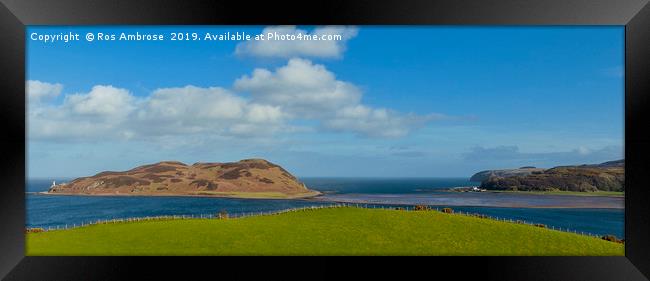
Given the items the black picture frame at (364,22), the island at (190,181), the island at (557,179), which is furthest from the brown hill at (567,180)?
the island at (190,181)

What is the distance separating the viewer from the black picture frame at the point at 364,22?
206 inches

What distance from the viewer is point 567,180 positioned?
20.7ft

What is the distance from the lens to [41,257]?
565 centimetres

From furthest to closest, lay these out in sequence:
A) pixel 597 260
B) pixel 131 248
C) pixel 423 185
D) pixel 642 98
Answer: pixel 423 185 < pixel 131 248 < pixel 597 260 < pixel 642 98

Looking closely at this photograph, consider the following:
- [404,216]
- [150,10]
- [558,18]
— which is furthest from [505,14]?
[150,10]

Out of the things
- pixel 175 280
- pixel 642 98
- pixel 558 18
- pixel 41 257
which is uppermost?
pixel 558 18

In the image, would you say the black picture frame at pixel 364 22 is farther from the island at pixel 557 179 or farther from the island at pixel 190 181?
the island at pixel 190 181

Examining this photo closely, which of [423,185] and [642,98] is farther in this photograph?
[423,185]

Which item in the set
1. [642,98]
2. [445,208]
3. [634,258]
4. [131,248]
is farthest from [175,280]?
[642,98]

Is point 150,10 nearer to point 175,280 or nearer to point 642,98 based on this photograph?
Result: point 175,280

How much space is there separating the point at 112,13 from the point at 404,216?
5.80m

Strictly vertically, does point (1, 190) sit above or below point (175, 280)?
above

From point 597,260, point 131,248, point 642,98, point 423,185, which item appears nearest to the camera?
point 642,98

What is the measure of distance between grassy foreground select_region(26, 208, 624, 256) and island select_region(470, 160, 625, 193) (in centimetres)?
70
